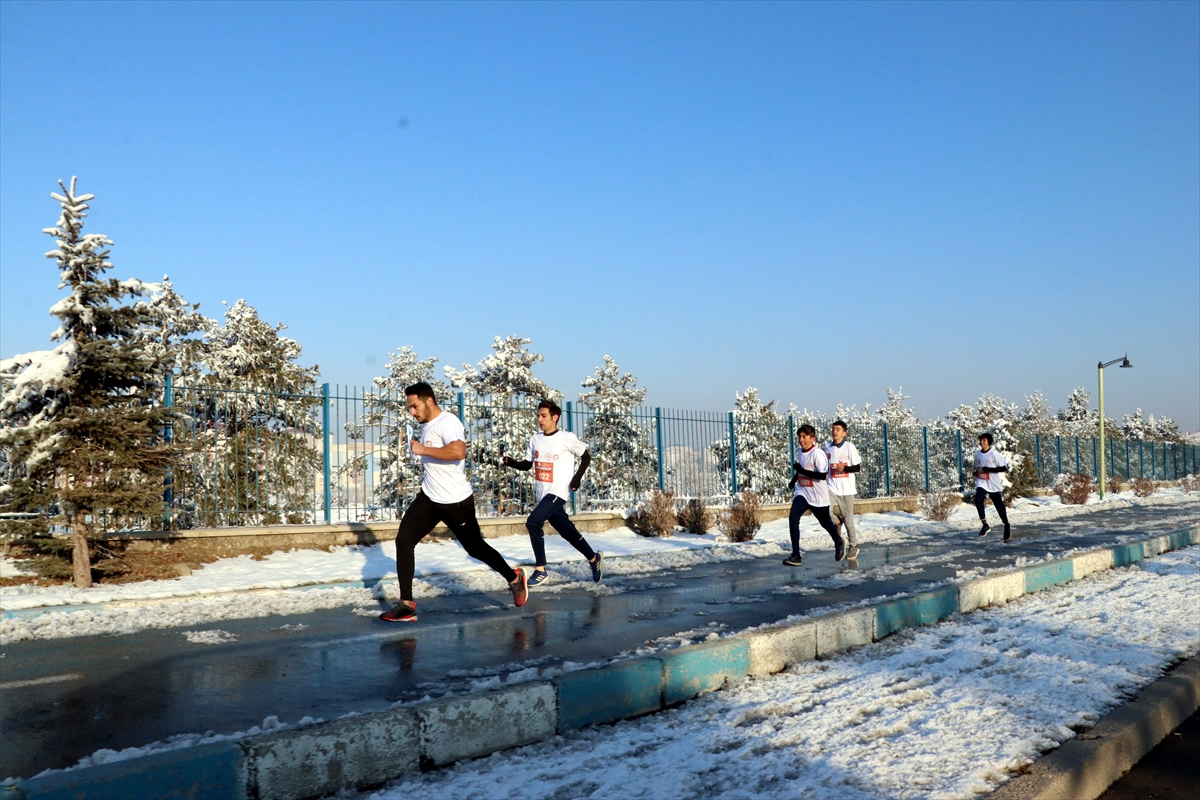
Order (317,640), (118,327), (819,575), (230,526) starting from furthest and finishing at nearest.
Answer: (230,526) < (819,575) < (118,327) < (317,640)

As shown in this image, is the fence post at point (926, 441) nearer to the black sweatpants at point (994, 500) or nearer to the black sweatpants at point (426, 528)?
the black sweatpants at point (994, 500)

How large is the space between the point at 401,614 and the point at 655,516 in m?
10.9

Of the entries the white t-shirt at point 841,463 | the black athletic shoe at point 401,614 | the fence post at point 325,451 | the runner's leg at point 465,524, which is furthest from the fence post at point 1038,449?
the black athletic shoe at point 401,614

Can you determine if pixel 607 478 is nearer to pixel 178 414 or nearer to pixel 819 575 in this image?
pixel 819 575

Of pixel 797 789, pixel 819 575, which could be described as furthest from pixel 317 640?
pixel 819 575

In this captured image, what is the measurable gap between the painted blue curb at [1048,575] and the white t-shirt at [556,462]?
4576mm

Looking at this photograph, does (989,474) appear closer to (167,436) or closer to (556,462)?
(556,462)

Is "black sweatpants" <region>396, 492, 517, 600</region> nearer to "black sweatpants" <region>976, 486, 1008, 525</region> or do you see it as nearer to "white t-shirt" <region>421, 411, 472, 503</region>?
"white t-shirt" <region>421, 411, 472, 503</region>

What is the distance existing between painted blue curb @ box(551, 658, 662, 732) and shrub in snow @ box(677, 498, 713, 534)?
47.9ft

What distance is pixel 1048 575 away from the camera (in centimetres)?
955

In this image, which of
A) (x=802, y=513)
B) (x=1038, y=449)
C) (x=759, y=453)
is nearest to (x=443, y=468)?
(x=802, y=513)

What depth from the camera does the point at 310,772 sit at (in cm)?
353

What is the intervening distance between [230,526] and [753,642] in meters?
9.78

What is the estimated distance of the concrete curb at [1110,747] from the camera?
3.57m
